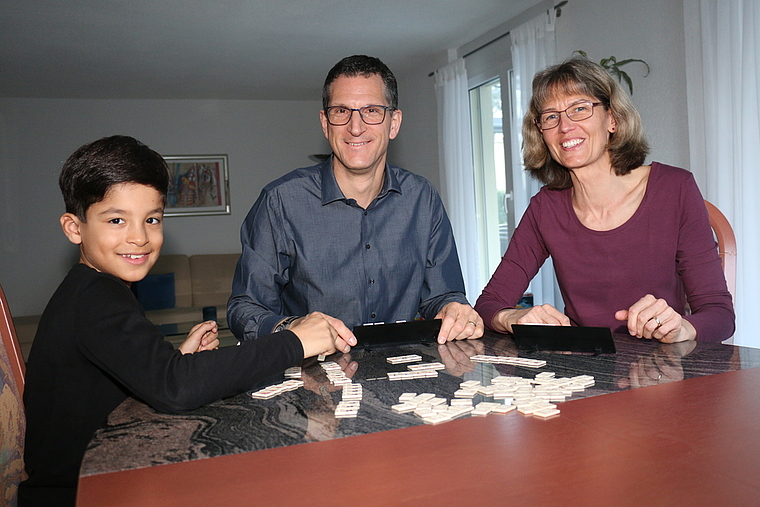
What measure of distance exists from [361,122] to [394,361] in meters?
0.98

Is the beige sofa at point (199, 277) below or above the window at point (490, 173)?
below

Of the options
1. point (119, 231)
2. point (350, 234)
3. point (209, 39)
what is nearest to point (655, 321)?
point (350, 234)

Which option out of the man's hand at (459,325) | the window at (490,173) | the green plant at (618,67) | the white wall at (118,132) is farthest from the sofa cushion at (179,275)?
the man's hand at (459,325)

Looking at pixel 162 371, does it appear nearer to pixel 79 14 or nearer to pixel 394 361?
pixel 394 361

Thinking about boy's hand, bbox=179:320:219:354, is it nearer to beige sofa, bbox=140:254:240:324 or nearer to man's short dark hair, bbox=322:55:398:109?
man's short dark hair, bbox=322:55:398:109

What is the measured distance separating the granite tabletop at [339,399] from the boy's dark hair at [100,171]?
0.47m

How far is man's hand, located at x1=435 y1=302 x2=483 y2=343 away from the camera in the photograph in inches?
64.5

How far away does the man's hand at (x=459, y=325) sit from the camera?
1638 millimetres

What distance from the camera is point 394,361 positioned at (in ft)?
4.60

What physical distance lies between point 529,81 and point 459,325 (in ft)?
13.6

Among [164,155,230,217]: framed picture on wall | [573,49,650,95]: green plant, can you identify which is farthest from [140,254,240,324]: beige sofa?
[573,49,650,95]: green plant

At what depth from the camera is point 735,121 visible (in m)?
3.52

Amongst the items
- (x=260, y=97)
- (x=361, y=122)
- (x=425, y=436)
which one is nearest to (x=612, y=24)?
(x=361, y=122)

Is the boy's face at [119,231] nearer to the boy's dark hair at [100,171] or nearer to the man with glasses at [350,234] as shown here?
the boy's dark hair at [100,171]
